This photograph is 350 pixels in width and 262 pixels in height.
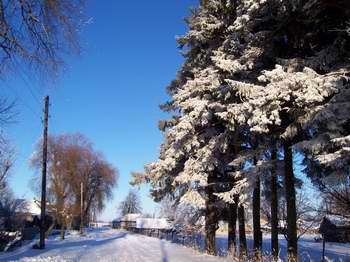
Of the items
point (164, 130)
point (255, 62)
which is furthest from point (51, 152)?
point (255, 62)

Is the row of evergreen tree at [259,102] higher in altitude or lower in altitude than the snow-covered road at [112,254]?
higher

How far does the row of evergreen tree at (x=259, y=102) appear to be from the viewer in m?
10.4

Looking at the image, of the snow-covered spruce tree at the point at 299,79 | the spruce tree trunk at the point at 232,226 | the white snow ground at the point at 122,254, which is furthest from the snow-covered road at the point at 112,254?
the snow-covered spruce tree at the point at 299,79

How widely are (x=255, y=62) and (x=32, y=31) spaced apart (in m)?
9.89

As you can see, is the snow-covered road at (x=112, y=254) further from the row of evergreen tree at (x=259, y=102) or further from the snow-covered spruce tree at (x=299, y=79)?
the snow-covered spruce tree at (x=299, y=79)

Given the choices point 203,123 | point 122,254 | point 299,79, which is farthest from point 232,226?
point 299,79

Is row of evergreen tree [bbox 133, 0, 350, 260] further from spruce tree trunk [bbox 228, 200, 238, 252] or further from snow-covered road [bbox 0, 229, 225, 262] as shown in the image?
snow-covered road [bbox 0, 229, 225, 262]

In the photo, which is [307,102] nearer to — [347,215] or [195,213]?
[347,215]

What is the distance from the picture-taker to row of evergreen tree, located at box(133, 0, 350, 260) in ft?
34.1

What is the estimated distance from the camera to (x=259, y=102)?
35.6 feet

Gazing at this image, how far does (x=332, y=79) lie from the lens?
10297mm

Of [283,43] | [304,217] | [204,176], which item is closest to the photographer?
[283,43]

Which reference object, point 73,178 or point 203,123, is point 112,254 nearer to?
point 203,123

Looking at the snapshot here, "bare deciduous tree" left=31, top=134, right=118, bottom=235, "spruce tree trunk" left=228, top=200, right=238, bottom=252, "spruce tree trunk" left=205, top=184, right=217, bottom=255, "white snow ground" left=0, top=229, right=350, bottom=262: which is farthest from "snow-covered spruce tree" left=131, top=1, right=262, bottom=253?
"bare deciduous tree" left=31, top=134, right=118, bottom=235
